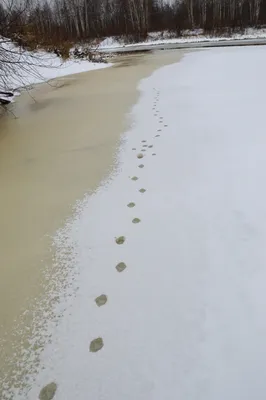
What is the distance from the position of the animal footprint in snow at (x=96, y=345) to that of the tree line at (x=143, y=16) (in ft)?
82.9

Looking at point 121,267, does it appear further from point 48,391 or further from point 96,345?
point 48,391

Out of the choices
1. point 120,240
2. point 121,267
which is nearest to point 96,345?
→ point 121,267

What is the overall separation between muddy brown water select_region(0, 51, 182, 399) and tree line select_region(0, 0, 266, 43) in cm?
2013

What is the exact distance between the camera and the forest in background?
23.6m

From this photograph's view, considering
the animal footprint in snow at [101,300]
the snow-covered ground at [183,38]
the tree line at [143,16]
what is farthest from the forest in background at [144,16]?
the animal footprint in snow at [101,300]

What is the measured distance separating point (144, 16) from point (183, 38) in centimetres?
600

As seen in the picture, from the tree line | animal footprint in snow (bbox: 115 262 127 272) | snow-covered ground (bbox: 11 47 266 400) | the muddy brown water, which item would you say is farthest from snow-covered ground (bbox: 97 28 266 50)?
animal footprint in snow (bbox: 115 262 127 272)

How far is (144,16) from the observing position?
87.0 ft

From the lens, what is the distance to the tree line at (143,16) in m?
23.7

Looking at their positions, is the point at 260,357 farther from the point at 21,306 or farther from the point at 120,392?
the point at 21,306

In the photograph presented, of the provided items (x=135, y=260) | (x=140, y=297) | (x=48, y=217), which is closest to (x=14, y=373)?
(x=140, y=297)

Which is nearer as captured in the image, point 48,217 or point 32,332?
point 32,332

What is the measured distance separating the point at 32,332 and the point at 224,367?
A: 1.01 metres

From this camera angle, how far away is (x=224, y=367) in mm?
1326
